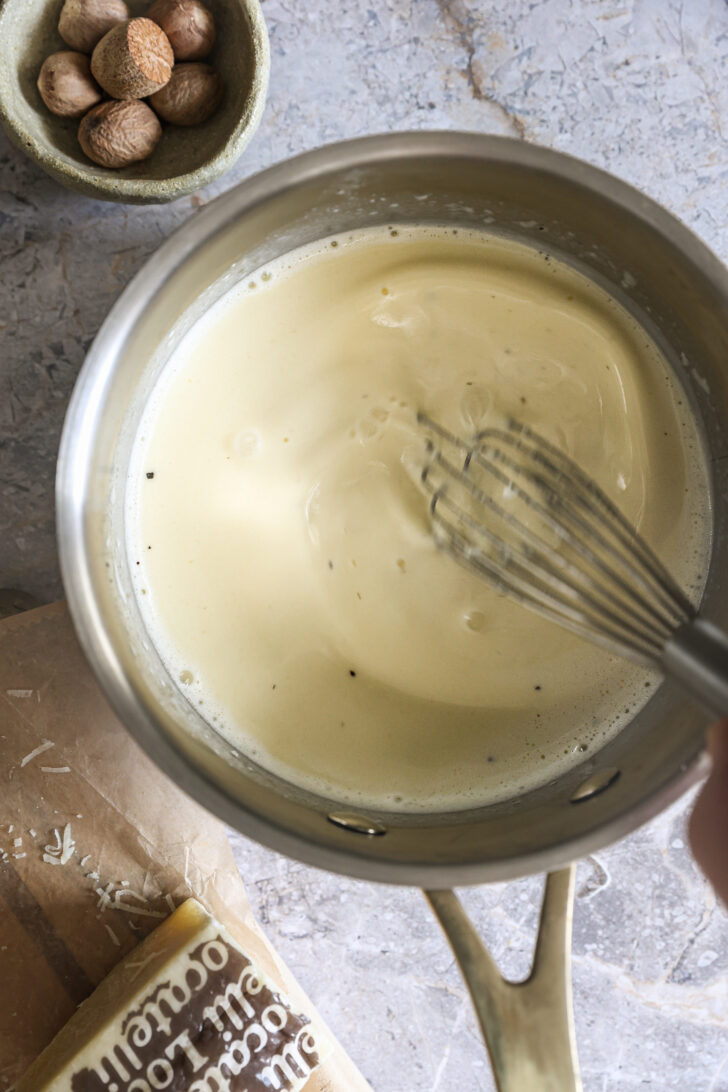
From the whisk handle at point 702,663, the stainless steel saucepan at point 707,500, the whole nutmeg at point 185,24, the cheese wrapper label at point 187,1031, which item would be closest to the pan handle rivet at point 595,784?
the stainless steel saucepan at point 707,500

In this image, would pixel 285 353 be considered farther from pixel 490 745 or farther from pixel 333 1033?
pixel 333 1033

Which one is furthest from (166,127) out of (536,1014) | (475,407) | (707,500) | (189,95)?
(536,1014)

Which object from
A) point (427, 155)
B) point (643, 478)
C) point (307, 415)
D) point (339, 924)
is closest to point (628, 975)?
point (339, 924)

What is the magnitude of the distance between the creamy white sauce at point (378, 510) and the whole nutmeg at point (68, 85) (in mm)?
189

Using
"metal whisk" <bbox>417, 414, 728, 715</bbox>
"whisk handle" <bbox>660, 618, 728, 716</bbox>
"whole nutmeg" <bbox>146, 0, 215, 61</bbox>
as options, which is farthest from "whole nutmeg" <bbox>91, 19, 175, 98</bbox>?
"whisk handle" <bbox>660, 618, 728, 716</bbox>

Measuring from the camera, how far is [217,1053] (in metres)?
0.62

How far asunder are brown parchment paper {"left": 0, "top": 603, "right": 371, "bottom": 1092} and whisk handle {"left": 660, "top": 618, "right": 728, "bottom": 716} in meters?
0.39

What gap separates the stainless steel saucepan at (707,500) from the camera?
0.49m

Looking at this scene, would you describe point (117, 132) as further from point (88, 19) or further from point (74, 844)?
point (74, 844)

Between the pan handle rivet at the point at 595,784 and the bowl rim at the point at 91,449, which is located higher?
the bowl rim at the point at 91,449

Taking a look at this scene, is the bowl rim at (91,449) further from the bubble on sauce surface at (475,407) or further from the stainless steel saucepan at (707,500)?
the bubble on sauce surface at (475,407)

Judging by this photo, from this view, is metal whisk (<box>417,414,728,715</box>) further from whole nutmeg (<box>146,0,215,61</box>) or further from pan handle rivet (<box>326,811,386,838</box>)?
whole nutmeg (<box>146,0,215,61</box>)

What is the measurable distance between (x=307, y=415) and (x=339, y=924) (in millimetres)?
431

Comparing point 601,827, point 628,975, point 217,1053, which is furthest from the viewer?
point 628,975
